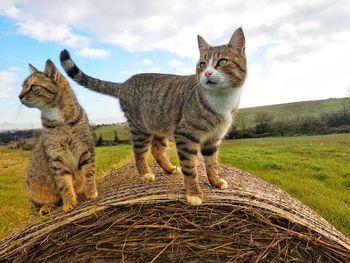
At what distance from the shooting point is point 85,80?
618 cm

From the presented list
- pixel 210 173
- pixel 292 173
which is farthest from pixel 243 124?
pixel 210 173

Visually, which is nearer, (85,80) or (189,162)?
(189,162)

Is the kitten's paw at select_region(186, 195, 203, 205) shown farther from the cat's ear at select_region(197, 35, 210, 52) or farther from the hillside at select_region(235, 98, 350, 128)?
the hillside at select_region(235, 98, 350, 128)

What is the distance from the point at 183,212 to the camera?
4.36 metres

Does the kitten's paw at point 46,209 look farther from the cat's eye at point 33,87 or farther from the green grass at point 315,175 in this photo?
the green grass at point 315,175

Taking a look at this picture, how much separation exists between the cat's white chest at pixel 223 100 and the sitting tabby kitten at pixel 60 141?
1.61 meters

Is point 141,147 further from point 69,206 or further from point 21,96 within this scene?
point 21,96

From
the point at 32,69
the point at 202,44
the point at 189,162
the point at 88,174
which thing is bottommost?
the point at 88,174

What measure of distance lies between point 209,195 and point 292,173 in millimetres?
8865

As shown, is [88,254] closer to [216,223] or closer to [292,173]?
[216,223]

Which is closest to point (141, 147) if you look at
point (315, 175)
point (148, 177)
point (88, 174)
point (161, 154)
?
point (161, 154)

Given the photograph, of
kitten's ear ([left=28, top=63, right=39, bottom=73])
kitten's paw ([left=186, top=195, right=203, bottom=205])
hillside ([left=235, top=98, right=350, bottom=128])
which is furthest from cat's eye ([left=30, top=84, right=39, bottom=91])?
hillside ([left=235, top=98, right=350, bottom=128])

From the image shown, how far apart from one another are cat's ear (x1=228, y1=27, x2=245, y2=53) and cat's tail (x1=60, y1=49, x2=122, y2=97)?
2427 mm

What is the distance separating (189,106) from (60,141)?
1.59 metres
